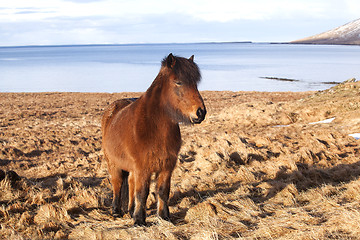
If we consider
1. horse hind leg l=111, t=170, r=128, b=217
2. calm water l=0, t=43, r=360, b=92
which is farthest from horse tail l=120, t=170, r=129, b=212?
calm water l=0, t=43, r=360, b=92

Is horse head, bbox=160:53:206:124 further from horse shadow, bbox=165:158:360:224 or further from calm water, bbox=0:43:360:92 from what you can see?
calm water, bbox=0:43:360:92

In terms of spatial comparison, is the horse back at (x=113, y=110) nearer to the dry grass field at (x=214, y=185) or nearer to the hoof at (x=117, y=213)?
the dry grass field at (x=214, y=185)

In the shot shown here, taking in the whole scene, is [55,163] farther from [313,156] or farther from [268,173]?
[313,156]

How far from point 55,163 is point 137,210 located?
5123 mm

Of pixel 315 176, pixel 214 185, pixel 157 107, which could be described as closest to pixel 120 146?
pixel 157 107

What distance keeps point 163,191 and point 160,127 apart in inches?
33.7

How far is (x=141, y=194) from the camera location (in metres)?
4.32

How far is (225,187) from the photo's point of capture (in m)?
6.31

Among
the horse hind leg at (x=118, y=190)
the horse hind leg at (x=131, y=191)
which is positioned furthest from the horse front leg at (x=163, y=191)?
the horse hind leg at (x=118, y=190)

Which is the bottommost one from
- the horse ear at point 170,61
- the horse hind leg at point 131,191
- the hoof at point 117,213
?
the hoof at point 117,213

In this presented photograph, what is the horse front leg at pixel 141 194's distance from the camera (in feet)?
14.0

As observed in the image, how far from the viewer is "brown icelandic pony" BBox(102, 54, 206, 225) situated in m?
4.04

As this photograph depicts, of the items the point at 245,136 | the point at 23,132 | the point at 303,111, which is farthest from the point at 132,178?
the point at 303,111

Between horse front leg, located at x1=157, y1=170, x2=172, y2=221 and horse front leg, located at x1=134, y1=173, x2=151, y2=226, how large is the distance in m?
0.19
